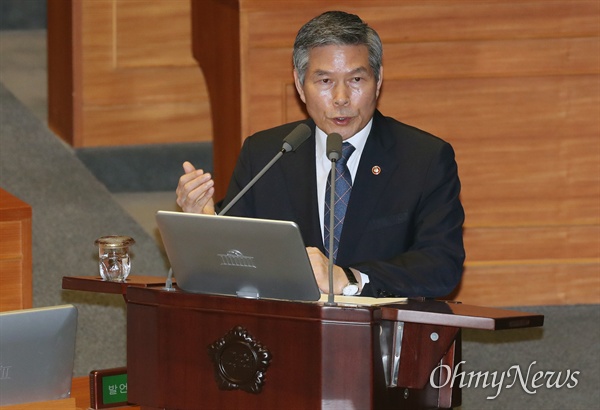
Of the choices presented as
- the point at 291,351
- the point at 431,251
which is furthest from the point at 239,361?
the point at 431,251

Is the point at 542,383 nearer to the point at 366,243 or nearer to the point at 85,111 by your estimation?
the point at 366,243

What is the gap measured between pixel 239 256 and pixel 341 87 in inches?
32.3

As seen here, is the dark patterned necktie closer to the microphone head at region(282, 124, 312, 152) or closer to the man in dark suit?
the man in dark suit

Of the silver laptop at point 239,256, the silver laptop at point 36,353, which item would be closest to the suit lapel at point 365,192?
the silver laptop at point 239,256

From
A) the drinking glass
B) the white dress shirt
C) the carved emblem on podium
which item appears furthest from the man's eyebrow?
the carved emblem on podium

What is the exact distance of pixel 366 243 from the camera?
9.90 ft

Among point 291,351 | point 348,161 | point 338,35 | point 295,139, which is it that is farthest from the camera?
point 348,161

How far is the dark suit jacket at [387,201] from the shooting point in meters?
2.85

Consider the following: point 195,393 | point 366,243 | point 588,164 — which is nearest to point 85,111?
point 588,164

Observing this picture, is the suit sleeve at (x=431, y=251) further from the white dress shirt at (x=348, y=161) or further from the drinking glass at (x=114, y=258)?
the drinking glass at (x=114, y=258)

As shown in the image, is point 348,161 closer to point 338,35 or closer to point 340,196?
point 340,196

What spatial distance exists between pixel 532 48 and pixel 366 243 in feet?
6.28

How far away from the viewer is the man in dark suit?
9.75 ft

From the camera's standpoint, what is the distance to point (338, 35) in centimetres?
301
